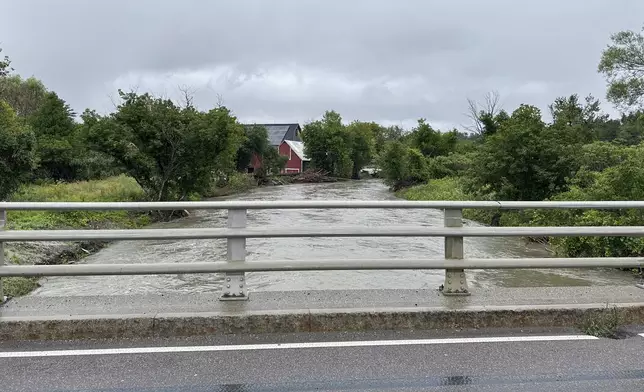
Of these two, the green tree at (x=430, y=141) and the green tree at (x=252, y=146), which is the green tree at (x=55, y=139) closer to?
the green tree at (x=252, y=146)

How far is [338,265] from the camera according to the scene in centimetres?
474

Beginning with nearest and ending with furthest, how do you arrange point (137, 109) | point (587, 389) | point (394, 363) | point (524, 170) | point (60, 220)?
point (587, 389) < point (394, 363) < point (60, 220) < point (524, 170) < point (137, 109)

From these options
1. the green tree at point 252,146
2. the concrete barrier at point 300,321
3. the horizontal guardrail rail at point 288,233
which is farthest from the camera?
the green tree at point 252,146

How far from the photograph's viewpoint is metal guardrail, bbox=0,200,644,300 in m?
4.51

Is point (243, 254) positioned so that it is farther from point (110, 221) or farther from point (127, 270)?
point (110, 221)

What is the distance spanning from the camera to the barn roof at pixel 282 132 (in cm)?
7672

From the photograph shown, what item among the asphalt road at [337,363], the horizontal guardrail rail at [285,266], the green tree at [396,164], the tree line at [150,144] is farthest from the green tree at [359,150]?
the asphalt road at [337,363]

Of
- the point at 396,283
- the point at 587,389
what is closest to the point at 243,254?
the point at 587,389

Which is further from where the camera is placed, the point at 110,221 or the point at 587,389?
the point at 110,221

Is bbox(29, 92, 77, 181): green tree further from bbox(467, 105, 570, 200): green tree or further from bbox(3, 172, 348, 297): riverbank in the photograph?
bbox(467, 105, 570, 200): green tree

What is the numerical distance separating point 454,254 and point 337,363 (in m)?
1.71

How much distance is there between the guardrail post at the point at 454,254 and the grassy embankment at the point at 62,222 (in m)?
5.69

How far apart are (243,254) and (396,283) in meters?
4.89

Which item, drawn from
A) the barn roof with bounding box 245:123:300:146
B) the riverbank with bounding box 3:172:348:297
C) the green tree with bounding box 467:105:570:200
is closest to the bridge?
the riverbank with bounding box 3:172:348:297
